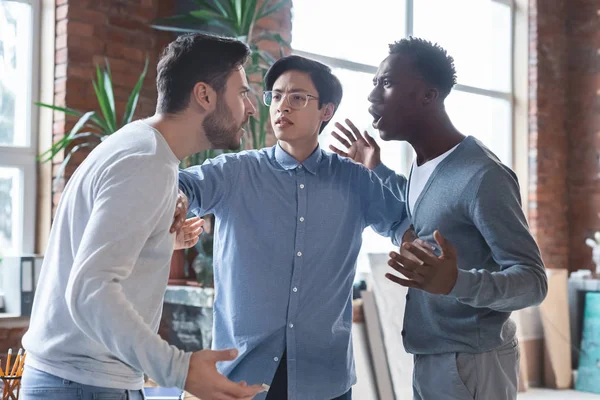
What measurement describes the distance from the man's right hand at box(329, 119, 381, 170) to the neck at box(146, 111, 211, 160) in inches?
31.3

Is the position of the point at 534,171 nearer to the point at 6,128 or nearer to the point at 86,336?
the point at 6,128

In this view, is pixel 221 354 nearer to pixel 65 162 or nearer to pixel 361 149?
pixel 361 149

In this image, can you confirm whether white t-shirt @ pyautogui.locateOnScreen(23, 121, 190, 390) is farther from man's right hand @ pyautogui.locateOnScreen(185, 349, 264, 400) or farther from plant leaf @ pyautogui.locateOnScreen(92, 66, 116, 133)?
plant leaf @ pyautogui.locateOnScreen(92, 66, 116, 133)

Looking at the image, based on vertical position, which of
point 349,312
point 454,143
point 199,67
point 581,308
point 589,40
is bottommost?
point 581,308

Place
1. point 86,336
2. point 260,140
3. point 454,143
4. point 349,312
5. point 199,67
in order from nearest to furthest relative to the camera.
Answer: point 86,336 < point 199,67 < point 454,143 < point 349,312 < point 260,140

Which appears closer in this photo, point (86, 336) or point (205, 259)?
point (86, 336)

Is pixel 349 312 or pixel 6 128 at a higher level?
pixel 6 128

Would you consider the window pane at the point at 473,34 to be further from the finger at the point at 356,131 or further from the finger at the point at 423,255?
the finger at the point at 423,255

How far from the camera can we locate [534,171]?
22.1 feet

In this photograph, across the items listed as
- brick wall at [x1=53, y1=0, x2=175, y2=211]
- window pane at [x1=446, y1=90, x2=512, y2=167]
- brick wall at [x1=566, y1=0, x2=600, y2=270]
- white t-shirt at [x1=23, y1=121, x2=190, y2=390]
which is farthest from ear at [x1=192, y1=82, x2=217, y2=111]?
brick wall at [x1=566, y1=0, x2=600, y2=270]

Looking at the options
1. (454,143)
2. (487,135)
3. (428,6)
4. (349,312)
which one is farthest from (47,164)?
(487,135)

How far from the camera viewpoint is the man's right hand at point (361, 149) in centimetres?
230

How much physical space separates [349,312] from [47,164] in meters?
2.40

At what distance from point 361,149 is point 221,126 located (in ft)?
2.52
